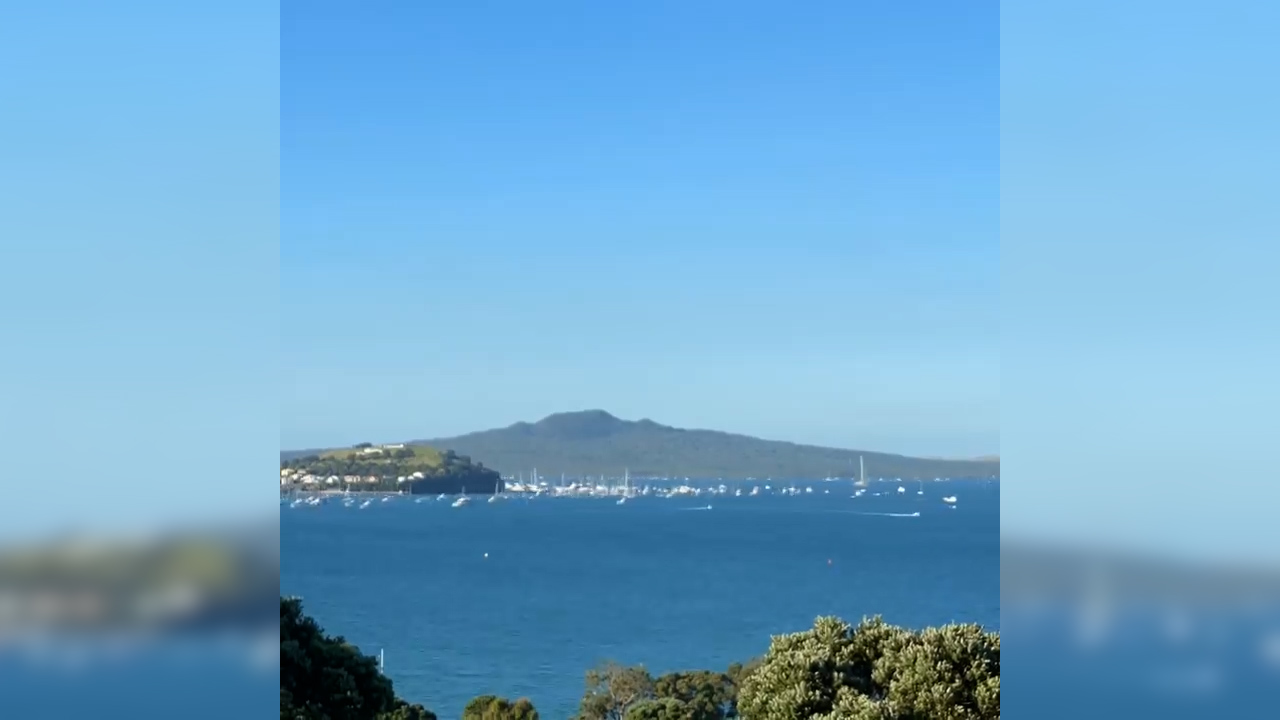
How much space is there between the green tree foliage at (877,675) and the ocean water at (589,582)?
36063 mm

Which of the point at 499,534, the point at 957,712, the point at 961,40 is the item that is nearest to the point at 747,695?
the point at 957,712

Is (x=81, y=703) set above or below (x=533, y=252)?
below

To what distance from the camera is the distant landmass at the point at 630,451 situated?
99.4 meters

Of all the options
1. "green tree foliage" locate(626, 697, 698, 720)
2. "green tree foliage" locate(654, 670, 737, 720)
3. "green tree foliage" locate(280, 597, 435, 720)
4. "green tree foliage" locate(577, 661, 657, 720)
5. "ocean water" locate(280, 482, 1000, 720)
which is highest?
"green tree foliage" locate(280, 597, 435, 720)

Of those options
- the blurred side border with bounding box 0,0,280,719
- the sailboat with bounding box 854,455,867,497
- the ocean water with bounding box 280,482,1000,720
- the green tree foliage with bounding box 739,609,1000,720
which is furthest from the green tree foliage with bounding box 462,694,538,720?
the sailboat with bounding box 854,455,867,497

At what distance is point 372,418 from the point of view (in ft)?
285

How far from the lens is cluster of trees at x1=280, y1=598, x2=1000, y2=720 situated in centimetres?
592

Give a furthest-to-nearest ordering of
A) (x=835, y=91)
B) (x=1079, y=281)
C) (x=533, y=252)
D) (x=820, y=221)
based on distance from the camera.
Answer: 1. (x=533, y=252)
2. (x=820, y=221)
3. (x=835, y=91)
4. (x=1079, y=281)

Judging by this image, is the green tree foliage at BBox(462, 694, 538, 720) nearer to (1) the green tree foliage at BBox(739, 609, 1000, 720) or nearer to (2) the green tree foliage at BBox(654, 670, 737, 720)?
(2) the green tree foliage at BBox(654, 670, 737, 720)

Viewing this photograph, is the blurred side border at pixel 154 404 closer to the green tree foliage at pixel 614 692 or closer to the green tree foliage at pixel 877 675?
the green tree foliage at pixel 877 675

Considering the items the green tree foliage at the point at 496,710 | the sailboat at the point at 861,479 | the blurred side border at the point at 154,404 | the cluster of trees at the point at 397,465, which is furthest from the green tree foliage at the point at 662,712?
the sailboat at the point at 861,479

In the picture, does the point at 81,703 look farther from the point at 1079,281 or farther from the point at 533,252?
the point at 533,252

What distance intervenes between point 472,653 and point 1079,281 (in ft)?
181

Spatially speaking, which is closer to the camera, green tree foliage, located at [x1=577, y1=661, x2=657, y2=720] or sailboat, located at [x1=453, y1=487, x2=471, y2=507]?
green tree foliage, located at [x1=577, y1=661, x2=657, y2=720]
